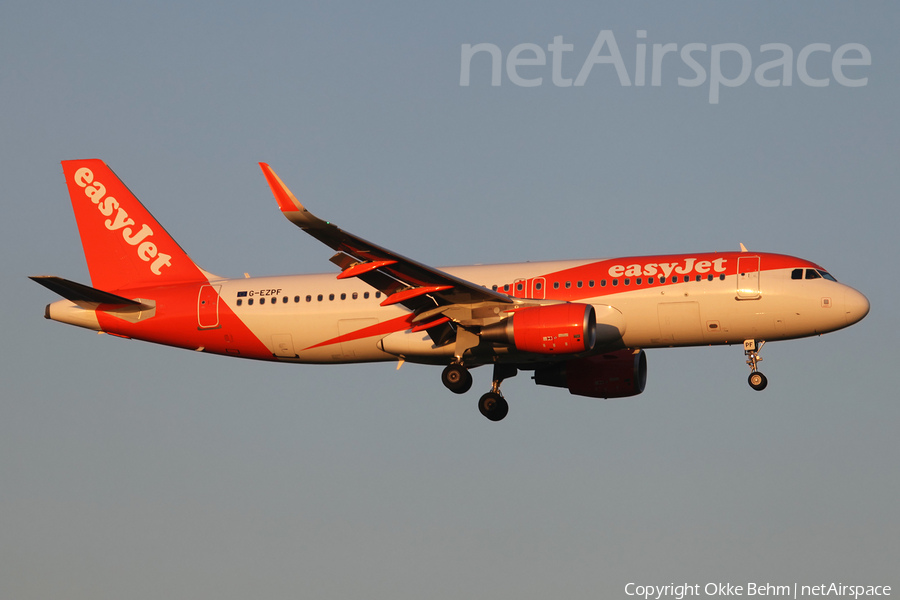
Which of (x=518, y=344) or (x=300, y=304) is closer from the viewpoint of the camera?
(x=518, y=344)

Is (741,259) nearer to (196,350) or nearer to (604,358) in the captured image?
(604,358)

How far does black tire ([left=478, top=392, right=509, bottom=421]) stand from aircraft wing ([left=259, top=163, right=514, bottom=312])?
171 inches

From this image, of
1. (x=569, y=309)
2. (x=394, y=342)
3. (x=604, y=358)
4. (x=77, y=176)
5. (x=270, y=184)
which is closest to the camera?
(x=270, y=184)

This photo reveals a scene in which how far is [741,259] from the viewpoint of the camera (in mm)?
37406

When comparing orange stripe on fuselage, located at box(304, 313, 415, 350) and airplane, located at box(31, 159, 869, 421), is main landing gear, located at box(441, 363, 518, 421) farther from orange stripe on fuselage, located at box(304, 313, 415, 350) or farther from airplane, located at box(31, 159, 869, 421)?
orange stripe on fuselage, located at box(304, 313, 415, 350)

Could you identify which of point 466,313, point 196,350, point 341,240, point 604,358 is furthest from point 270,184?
point 604,358

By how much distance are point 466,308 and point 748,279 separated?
9.18m

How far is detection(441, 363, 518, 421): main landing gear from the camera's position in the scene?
38812mm

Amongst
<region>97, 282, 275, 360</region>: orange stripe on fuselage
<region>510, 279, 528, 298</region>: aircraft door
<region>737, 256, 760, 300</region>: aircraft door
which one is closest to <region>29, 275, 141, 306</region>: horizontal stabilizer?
<region>97, 282, 275, 360</region>: orange stripe on fuselage

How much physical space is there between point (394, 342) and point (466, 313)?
2.91 meters

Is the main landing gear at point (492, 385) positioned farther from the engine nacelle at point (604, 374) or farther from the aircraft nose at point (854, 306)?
the aircraft nose at point (854, 306)

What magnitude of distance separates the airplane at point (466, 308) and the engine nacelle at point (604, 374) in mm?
50

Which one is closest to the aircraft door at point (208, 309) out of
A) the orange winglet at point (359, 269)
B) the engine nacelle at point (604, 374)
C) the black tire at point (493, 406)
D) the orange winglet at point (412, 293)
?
the orange winglet at point (412, 293)

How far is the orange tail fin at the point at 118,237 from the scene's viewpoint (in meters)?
44.0
